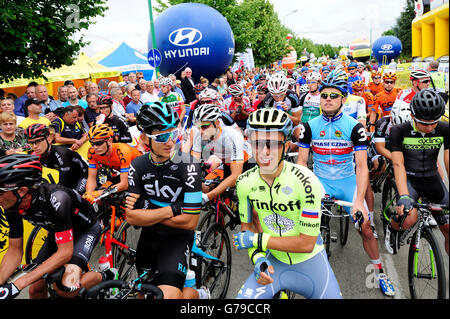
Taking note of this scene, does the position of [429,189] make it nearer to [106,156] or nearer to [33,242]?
[106,156]

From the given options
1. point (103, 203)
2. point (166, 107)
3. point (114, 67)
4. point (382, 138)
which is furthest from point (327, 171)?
point (114, 67)

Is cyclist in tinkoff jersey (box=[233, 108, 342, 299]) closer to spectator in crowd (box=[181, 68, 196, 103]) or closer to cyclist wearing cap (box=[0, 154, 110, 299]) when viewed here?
cyclist wearing cap (box=[0, 154, 110, 299])

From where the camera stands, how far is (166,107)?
10.1ft

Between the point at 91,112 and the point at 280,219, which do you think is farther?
the point at 91,112

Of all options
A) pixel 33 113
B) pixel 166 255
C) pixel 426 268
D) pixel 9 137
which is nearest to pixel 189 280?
pixel 166 255

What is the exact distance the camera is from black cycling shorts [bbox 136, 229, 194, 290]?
2.90 meters

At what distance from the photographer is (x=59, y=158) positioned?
4812 millimetres

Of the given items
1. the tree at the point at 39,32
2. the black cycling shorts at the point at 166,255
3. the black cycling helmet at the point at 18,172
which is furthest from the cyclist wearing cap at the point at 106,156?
the tree at the point at 39,32

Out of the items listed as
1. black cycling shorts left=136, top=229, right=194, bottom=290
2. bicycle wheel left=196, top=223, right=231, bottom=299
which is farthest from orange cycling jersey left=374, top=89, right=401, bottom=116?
black cycling shorts left=136, top=229, right=194, bottom=290

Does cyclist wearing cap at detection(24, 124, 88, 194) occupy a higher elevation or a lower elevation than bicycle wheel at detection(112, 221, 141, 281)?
higher

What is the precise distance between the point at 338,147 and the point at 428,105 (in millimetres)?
1176

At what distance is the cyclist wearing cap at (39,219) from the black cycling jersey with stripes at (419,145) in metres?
3.54

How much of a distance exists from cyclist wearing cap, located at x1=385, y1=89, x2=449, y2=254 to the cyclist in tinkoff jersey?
1.42 m

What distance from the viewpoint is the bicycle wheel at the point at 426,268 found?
3.14m
